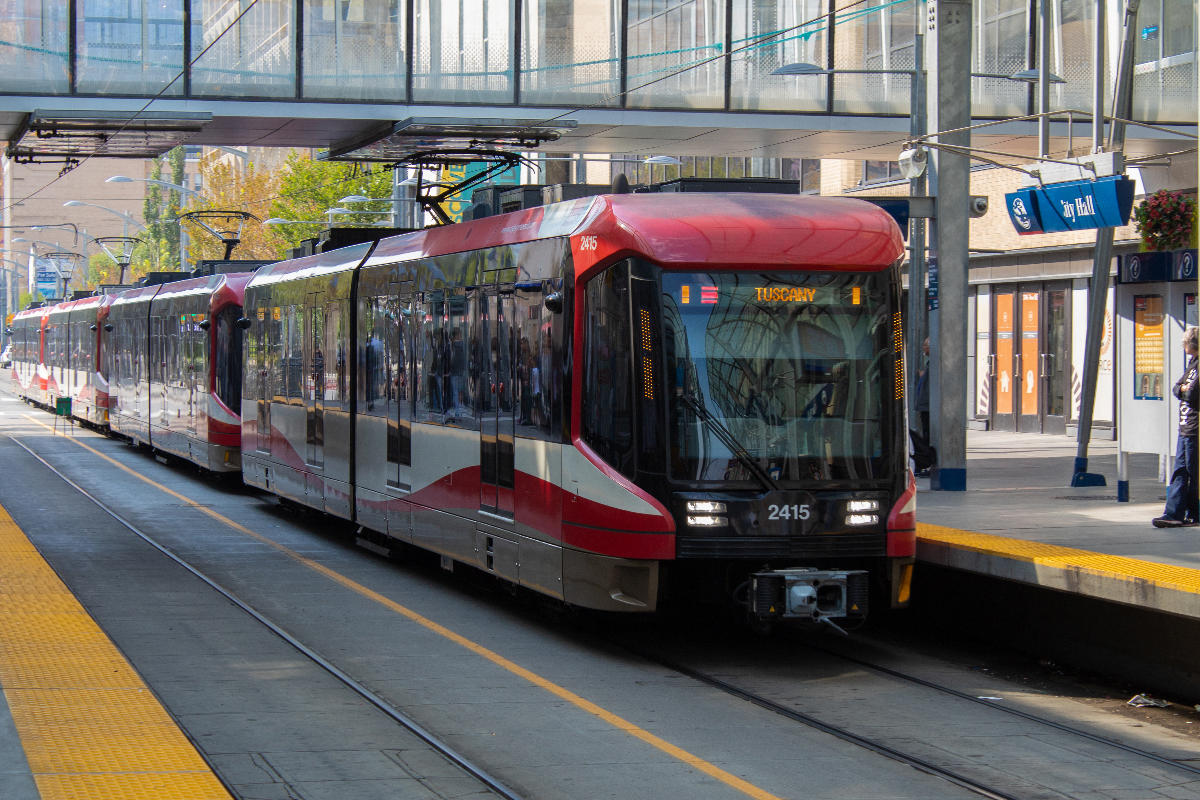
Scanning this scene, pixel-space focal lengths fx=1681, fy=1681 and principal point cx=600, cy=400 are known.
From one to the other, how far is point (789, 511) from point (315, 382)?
859 cm

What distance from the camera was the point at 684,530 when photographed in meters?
10.3

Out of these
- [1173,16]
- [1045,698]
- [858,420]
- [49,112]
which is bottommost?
[1045,698]

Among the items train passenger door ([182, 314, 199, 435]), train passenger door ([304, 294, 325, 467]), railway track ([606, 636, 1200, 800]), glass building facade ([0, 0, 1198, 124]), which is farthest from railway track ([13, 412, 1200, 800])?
train passenger door ([182, 314, 199, 435])

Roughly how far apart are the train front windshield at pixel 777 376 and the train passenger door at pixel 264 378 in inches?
421

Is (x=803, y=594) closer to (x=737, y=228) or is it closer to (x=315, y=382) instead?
(x=737, y=228)

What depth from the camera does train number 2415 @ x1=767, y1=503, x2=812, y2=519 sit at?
10.3 m

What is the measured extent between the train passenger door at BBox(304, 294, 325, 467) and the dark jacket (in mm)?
8577

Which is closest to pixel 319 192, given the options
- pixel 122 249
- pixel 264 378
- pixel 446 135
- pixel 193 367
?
pixel 193 367

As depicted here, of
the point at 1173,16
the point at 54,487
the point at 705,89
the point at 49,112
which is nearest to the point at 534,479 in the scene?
the point at 49,112

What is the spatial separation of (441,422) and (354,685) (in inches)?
157

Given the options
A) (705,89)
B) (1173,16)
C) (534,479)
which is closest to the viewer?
(534,479)

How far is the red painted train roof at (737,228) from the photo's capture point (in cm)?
1050

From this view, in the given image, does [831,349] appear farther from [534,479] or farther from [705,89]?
[705,89]

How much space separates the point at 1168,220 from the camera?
15.6 m
